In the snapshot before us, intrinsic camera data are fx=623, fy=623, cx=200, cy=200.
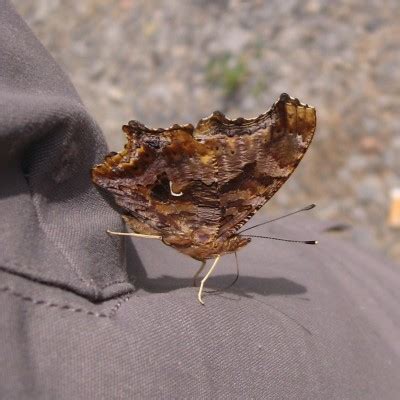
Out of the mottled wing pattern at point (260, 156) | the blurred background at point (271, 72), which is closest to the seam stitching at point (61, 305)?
the mottled wing pattern at point (260, 156)

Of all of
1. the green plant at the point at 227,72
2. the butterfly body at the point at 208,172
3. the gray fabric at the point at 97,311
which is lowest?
the gray fabric at the point at 97,311

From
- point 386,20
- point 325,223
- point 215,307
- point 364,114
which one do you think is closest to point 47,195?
point 215,307

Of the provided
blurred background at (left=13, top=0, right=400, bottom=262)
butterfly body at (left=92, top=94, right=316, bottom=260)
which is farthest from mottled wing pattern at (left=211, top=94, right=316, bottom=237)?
blurred background at (left=13, top=0, right=400, bottom=262)

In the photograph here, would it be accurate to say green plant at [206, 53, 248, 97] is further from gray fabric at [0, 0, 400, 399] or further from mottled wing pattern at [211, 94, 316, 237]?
gray fabric at [0, 0, 400, 399]

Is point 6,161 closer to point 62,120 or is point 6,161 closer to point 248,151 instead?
point 62,120

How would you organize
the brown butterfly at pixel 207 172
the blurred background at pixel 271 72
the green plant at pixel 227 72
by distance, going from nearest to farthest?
the brown butterfly at pixel 207 172 → the blurred background at pixel 271 72 → the green plant at pixel 227 72

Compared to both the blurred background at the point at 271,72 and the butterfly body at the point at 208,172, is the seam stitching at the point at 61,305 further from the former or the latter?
the blurred background at the point at 271,72

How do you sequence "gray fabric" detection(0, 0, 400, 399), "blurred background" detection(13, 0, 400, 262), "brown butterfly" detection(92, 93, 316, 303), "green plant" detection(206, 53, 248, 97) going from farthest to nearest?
"green plant" detection(206, 53, 248, 97) < "blurred background" detection(13, 0, 400, 262) < "brown butterfly" detection(92, 93, 316, 303) < "gray fabric" detection(0, 0, 400, 399)

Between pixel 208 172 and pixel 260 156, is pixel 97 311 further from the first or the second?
pixel 260 156
